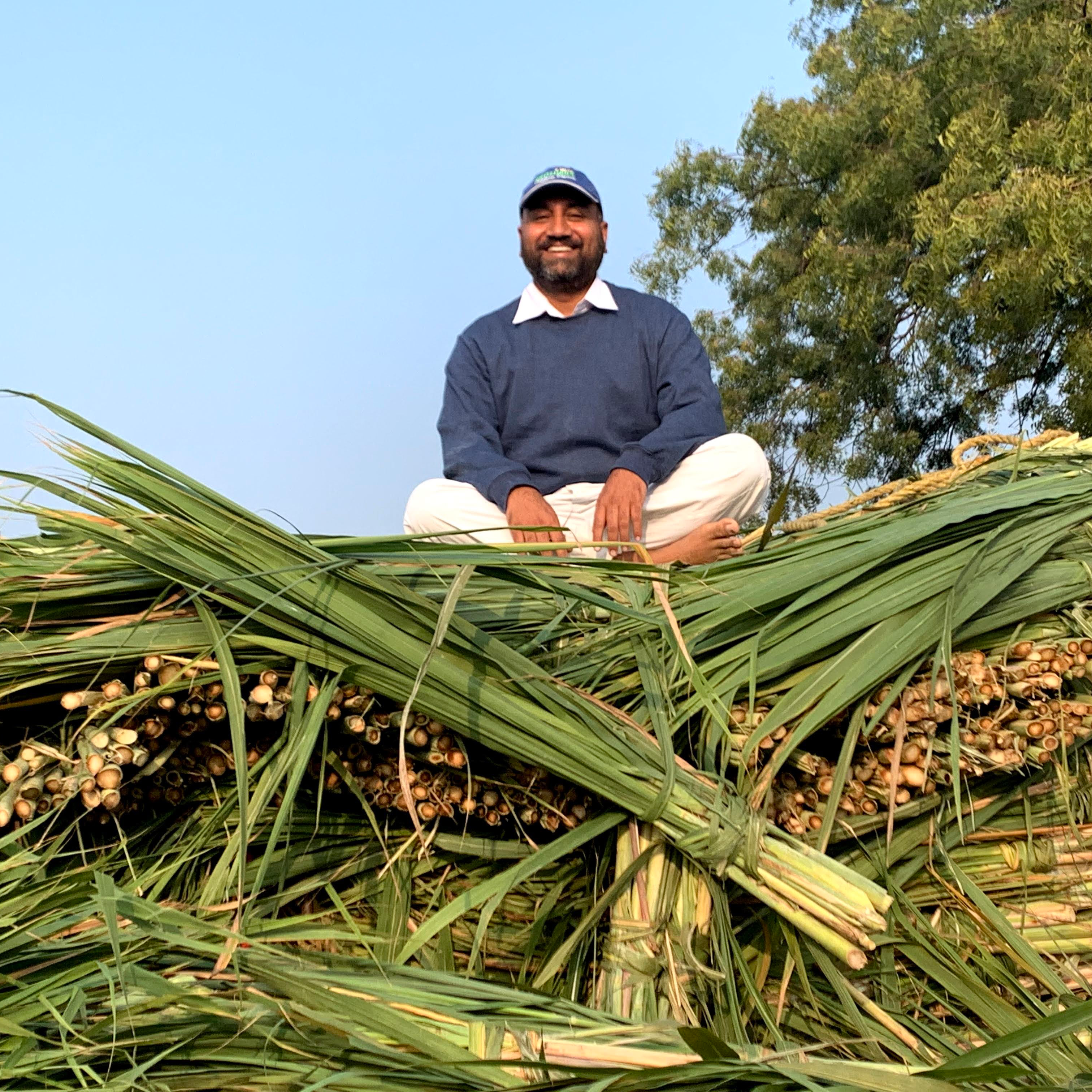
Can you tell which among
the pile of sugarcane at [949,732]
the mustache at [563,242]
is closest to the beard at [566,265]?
the mustache at [563,242]

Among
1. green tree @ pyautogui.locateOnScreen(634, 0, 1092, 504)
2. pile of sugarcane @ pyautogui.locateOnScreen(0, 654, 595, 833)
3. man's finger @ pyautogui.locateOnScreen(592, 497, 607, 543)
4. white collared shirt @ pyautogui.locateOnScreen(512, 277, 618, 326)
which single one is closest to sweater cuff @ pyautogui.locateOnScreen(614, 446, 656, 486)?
man's finger @ pyautogui.locateOnScreen(592, 497, 607, 543)

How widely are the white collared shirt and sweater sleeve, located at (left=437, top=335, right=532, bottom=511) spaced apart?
214 millimetres

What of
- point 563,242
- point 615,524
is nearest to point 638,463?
point 615,524

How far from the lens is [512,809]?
67.3 inches

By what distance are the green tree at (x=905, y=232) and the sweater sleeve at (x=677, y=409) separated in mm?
5907

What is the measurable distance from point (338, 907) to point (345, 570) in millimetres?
495

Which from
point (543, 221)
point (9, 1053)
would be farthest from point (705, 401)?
point (9, 1053)

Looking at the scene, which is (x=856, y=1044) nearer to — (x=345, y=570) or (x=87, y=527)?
(x=345, y=570)

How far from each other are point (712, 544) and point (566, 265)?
5.37ft

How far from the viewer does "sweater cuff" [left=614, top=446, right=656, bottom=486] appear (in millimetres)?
3209

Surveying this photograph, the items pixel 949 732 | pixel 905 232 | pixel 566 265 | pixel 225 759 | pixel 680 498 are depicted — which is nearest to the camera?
pixel 225 759

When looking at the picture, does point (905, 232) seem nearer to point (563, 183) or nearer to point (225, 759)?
point (563, 183)

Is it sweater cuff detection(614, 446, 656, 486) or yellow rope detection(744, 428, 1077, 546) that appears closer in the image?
yellow rope detection(744, 428, 1077, 546)

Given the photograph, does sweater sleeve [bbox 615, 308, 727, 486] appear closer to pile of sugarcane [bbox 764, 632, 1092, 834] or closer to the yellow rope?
the yellow rope
